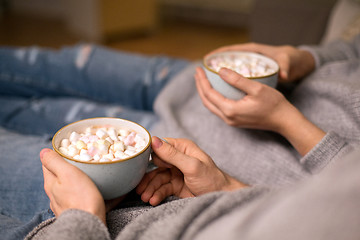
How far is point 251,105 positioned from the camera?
77cm

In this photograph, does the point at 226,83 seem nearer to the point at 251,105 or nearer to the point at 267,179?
the point at 251,105

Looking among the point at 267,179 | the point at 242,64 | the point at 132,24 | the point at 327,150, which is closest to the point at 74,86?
the point at 242,64

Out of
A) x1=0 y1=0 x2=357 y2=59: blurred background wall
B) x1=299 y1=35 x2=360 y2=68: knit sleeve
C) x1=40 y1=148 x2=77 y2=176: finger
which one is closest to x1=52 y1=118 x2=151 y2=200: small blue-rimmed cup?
x1=40 y1=148 x2=77 y2=176: finger

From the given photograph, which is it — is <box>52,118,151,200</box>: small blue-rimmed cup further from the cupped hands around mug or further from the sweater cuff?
the sweater cuff

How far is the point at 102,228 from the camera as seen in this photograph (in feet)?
1.67

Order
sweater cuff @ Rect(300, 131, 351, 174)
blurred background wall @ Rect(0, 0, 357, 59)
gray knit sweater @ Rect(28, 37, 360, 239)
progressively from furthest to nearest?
1. blurred background wall @ Rect(0, 0, 357, 59)
2. sweater cuff @ Rect(300, 131, 351, 174)
3. gray knit sweater @ Rect(28, 37, 360, 239)

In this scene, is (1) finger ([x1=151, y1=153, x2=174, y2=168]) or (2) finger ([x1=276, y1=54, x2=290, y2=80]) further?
(2) finger ([x1=276, y1=54, x2=290, y2=80])

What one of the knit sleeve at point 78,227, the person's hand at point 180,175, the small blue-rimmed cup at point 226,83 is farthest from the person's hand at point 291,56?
the knit sleeve at point 78,227

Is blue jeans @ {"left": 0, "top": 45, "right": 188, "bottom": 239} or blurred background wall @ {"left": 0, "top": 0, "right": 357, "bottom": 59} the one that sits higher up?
blue jeans @ {"left": 0, "top": 45, "right": 188, "bottom": 239}

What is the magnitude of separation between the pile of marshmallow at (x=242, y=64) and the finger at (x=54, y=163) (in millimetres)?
447

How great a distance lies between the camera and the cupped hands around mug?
2.48 ft

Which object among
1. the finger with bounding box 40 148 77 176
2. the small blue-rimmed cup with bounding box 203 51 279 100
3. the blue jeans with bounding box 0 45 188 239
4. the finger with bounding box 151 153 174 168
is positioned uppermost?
the small blue-rimmed cup with bounding box 203 51 279 100

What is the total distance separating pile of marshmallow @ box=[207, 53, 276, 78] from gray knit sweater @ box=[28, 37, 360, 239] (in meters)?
0.16

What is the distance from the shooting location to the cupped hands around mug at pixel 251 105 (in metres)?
0.75
